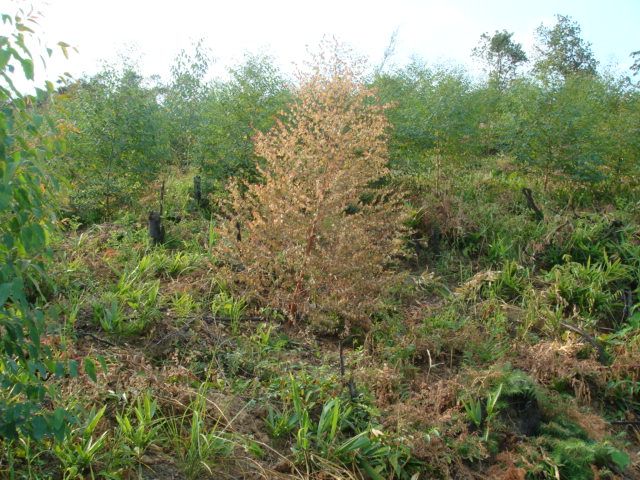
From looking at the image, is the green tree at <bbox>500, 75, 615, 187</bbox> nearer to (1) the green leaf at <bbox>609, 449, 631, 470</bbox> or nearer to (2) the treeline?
(2) the treeline

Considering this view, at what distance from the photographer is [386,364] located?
3348mm

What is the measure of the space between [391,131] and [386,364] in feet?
12.9

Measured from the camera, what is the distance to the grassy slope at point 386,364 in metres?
2.56

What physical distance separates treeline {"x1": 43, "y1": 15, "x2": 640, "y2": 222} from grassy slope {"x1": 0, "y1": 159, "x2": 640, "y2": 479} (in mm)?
706

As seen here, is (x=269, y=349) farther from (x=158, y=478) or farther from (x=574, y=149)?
(x=574, y=149)

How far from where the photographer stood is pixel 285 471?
8.27 feet

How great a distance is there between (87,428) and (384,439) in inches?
55.1

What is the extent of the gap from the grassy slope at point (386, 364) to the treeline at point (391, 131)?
2.32ft

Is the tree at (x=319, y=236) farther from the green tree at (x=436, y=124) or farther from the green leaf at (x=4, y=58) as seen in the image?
the green leaf at (x=4, y=58)

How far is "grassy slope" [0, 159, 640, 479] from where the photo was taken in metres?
2.56

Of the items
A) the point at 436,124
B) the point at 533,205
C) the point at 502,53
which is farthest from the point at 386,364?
the point at 502,53

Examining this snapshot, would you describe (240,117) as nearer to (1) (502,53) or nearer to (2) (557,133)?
(2) (557,133)

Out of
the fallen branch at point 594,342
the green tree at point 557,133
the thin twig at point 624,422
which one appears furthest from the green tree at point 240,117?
the thin twig at point 624,422

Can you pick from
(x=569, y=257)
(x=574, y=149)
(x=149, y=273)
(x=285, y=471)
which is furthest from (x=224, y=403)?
(x=574, y=149)
